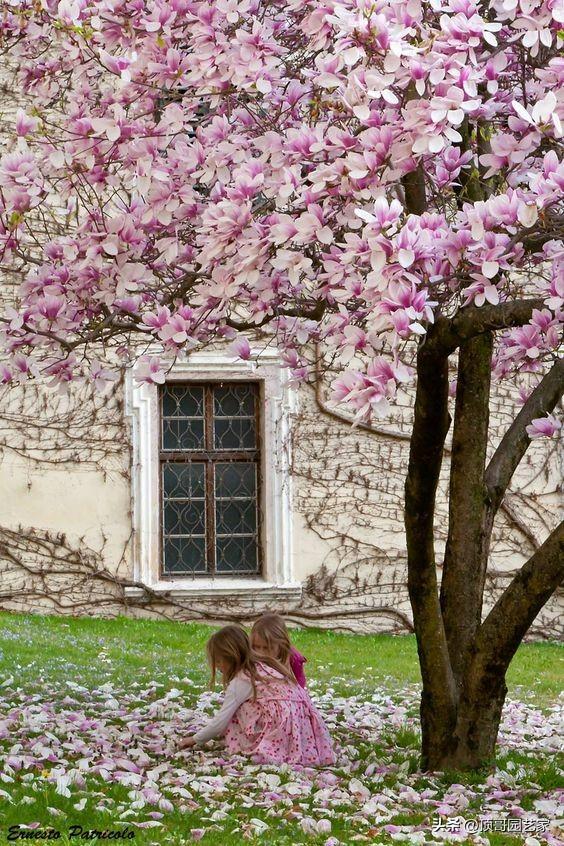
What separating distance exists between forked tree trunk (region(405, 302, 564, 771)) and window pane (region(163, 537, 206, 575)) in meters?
5.34

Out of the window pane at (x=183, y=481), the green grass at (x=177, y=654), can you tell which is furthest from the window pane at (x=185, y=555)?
the green grass at (x=177, y=654)

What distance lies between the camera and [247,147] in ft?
13.2

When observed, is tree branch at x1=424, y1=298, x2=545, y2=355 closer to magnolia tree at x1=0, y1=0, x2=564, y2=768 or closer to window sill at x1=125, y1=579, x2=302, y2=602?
magnolia tree at x1=0, y1=0, x2=564, y2=768

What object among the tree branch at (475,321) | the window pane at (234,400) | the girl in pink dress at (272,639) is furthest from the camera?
the window pane at (234,400)

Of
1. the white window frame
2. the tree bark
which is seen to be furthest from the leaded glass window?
the tree bark

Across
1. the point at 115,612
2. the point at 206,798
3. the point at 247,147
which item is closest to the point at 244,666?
the point at 206,798

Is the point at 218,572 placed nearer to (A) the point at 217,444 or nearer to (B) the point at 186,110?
(A) the point at 217,444

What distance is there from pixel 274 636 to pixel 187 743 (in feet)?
1.90

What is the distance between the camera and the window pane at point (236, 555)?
10070mm

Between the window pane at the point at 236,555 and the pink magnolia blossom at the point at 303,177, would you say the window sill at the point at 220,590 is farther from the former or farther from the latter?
the pink magnolia blossom at the point at 303,177

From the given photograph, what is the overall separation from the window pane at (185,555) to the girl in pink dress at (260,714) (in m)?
5.07

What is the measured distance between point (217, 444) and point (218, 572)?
1.11 meters

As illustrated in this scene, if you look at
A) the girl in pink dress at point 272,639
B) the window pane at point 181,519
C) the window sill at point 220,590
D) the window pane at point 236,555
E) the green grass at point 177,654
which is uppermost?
the window pane at point 181,519

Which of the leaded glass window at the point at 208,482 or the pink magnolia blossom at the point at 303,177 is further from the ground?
the pink magnolia blossom at the point at 303,177
